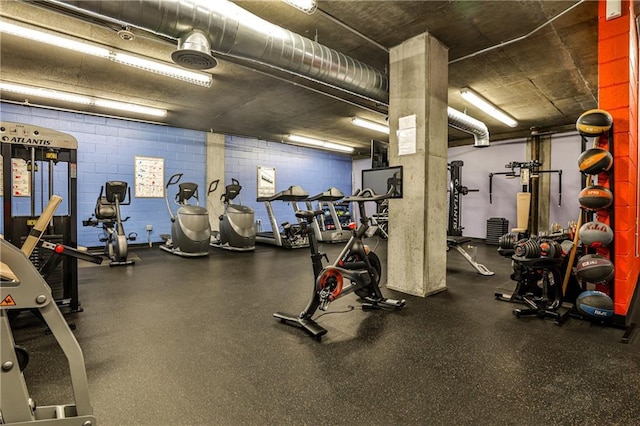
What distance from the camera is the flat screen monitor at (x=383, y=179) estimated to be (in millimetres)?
3684

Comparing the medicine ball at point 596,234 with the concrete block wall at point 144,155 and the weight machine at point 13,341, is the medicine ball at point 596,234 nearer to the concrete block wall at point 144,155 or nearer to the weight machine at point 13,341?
the weight machine at point 13,341

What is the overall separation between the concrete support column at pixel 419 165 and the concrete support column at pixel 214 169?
6.18 metres

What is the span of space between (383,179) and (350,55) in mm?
2099

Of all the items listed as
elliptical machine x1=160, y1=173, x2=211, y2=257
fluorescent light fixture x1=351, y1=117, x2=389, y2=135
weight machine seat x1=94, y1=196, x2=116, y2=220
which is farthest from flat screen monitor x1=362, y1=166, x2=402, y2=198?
weight machine seat x1=94, y1=196, x2=116, y2=220

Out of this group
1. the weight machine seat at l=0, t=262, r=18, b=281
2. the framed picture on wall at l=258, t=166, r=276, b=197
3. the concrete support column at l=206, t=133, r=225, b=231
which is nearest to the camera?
the weight machine seat at l=0, t=262, r=18, b=281

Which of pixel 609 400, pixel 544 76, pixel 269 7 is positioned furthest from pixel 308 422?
pixel 544 76

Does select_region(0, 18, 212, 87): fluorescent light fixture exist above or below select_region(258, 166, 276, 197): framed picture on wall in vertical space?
above

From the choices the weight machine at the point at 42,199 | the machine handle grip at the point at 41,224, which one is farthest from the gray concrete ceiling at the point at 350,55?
the machine handle grip at the point at 41,224

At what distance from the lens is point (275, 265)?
5707 mm

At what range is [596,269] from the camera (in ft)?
9.36

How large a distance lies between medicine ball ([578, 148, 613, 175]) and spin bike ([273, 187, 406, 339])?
182cm

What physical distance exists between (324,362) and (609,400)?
1.68 meters

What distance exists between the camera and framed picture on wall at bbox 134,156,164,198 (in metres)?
7.72

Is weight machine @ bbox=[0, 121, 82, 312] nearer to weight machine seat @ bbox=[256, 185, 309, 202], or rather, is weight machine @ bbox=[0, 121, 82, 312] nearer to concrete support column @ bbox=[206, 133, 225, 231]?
weight machine seat @ bbox=[256, 185, 309, 202]
